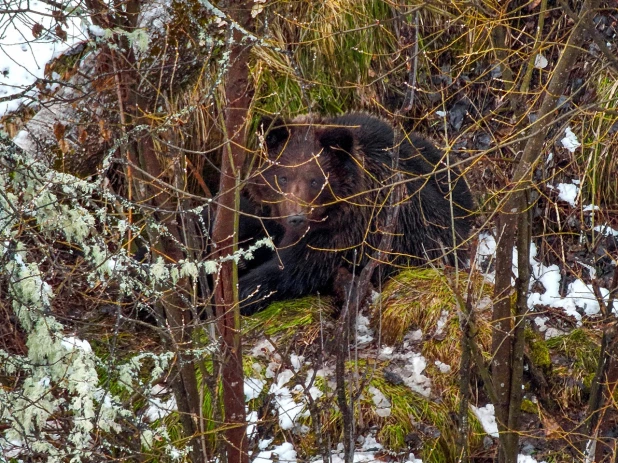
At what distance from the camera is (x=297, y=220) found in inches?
242

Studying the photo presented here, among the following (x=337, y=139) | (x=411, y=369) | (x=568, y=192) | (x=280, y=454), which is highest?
(x=337, y=139)

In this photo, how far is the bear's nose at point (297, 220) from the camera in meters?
6.14

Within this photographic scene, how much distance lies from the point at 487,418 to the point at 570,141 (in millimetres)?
3154

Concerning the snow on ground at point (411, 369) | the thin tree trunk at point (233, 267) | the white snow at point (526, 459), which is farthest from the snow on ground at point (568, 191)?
the thin tree trunk at point (233, 267)

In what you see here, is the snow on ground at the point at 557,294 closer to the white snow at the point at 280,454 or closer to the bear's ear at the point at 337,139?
the bear's ear at the point at 337,139

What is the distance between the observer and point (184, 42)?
21.7ft

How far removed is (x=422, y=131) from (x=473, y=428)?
3990mm

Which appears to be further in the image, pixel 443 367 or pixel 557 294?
pixel 557 294

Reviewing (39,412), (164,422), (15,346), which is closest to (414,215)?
(164,422)

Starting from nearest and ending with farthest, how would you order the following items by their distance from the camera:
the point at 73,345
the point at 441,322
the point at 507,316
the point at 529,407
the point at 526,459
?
1. the point at 73,345
2. the point at 507,316
3. the point at 526,459
4. the point at 529,407
5. the point at 441,322

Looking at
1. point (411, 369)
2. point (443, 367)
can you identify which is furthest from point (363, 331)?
point (443, 367)

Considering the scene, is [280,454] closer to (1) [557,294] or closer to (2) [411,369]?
(2) [411,369]

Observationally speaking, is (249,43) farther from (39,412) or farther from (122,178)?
(122,178)

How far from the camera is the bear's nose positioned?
6.14 m
